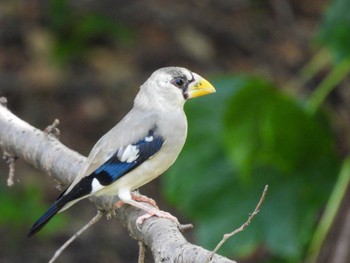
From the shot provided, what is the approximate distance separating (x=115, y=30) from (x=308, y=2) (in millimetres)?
1668

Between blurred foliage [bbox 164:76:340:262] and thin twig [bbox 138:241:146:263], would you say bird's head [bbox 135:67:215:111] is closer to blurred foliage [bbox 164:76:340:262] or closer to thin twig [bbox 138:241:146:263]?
thin twig [bbox 138:241:146:263]

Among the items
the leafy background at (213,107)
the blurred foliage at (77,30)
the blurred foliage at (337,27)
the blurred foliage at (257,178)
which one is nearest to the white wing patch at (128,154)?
the leafy background at (213,107)

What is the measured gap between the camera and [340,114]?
24.8 feet

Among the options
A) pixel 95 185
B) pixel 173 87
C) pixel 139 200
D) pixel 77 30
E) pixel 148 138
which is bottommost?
pixel 77 30

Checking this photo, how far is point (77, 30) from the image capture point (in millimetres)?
7832

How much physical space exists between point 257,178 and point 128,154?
6.49 ft

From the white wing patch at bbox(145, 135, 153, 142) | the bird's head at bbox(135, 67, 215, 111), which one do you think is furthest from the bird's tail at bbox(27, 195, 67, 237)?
the bird's head at bbox(135, 67, 215, 111)

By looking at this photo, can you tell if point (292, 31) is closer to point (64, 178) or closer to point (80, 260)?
point (80, 260)

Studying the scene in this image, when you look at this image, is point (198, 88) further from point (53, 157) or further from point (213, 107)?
point (213, 107)

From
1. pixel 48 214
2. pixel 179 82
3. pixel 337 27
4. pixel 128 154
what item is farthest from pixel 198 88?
pixel 337 27

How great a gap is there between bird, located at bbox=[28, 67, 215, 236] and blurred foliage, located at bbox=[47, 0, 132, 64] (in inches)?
141

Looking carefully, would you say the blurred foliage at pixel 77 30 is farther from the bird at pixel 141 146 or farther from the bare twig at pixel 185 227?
the bare twig at pixel 185 227

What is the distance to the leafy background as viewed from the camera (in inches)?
222

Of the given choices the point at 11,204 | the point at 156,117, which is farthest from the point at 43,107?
the point at 156,117
